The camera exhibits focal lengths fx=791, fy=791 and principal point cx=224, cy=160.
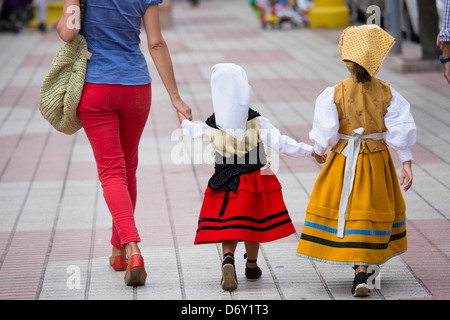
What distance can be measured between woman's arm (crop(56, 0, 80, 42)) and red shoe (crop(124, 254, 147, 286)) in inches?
46.4

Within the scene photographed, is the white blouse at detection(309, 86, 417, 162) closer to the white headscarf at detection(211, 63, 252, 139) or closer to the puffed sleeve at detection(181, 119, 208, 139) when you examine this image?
the white headscarf at detection(211, 63, 252, 139)

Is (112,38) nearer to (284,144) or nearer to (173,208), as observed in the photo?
(284,144)

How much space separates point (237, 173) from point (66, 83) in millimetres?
1013

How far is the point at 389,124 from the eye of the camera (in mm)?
4043

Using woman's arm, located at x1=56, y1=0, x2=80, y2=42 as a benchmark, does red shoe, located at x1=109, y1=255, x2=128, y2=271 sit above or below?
below

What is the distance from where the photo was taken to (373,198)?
4.07 meters

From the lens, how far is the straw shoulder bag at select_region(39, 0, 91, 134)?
410 centimetres

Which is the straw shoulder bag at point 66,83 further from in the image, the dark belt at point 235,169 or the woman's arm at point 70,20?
the dark belt at point 235,169

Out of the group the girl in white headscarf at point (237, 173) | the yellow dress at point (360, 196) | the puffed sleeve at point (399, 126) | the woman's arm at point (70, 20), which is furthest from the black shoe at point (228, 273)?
the woman's arm at point (70, 20)

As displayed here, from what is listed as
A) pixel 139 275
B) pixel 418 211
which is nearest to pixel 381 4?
pixel 418 211

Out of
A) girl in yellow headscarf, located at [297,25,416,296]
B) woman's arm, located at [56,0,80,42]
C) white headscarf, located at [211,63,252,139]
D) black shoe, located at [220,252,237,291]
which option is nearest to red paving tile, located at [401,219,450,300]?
girl in yellow headscarf, located at [297,25,416,296]

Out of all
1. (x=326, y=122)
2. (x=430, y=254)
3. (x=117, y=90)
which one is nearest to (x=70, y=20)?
(x=117, y=90)

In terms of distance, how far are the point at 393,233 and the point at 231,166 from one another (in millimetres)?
938
